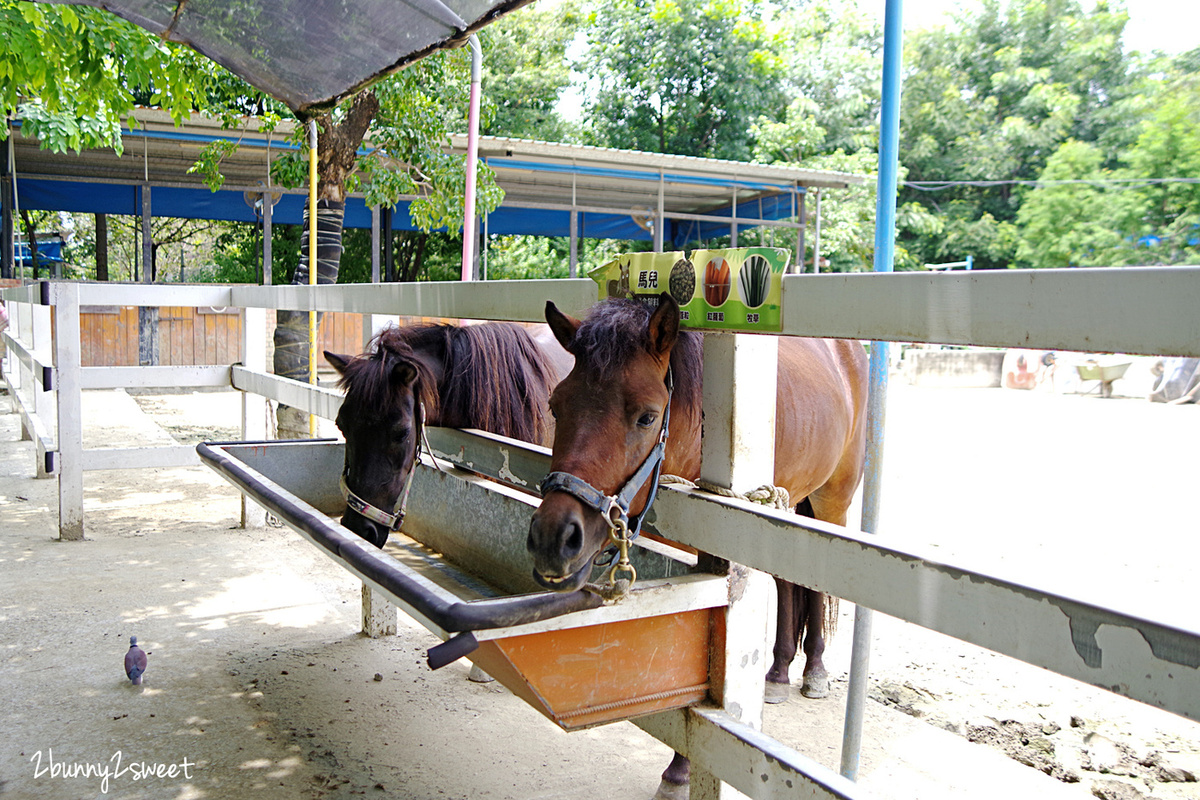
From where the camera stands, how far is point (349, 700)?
11.1 feet

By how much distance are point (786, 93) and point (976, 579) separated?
2660cm

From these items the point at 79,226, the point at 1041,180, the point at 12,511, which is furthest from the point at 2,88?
the point at 1041,180

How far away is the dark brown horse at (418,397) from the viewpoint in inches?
124

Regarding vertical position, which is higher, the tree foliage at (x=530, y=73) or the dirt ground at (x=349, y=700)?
the tree foliage at (x=530, y=73)

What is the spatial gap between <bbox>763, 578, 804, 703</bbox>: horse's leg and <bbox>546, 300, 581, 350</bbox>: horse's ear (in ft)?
7.36

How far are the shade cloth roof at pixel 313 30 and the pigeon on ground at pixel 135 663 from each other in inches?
99.2

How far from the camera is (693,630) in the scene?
1.71 metres

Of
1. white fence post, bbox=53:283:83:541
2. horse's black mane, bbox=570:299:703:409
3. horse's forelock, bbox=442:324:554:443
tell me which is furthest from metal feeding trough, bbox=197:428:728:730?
white fence post, bbox=53:283:83:541

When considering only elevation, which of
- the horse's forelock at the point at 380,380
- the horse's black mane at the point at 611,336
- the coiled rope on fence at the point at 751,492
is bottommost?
the coiled rope on fence at the point at 751,492

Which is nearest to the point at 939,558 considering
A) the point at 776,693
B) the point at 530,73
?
the point at 776,693

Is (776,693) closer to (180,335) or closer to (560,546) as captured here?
(560,546)

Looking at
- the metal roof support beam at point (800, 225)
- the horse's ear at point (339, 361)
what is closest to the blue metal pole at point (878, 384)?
the horse's ear at point (339, 361)

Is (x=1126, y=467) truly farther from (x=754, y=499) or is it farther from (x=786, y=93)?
(x=786, y=93)

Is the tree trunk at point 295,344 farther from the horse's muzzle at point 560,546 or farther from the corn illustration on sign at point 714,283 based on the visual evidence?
the horse's muzzle at point 560,546
